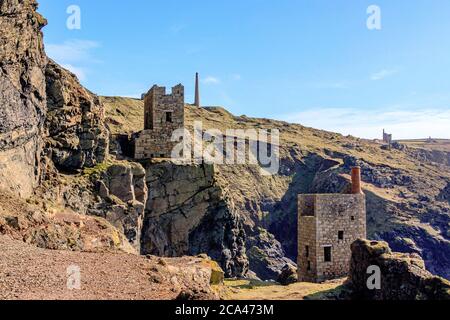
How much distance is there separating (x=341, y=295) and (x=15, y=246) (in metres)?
19.0

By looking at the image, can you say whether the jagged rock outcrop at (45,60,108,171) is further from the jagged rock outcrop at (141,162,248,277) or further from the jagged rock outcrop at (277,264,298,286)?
the jagged rock outcrop at (277,264,298,286)

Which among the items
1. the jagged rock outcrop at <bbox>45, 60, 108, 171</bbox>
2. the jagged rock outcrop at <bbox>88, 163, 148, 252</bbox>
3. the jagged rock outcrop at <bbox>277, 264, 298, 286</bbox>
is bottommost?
the jagged rock outcrop at <bbox>277, 264, 298, 286</bbox>

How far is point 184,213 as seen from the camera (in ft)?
157

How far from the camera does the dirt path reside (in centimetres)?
1472

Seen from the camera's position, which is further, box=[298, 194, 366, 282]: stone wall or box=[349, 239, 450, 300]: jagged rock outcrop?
box=[298, 194, 366, 282]: stone wall

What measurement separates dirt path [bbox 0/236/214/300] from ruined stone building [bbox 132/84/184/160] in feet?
83.0

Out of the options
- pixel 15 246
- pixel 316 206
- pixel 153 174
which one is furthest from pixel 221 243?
pixel 15 246

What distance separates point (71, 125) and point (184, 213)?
52.1 feet

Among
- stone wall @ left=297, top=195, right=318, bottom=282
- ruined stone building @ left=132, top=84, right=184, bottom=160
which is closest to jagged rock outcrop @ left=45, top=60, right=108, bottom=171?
ruined stone building @ left=132, top=84, right=184, bottom=160

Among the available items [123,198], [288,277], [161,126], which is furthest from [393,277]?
[161,126]

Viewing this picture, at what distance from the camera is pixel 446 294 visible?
2194 centimetres

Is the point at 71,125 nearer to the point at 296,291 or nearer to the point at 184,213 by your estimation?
the point at 184,213

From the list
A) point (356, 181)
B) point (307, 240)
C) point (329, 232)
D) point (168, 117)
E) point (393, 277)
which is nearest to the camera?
point (393, 277)
